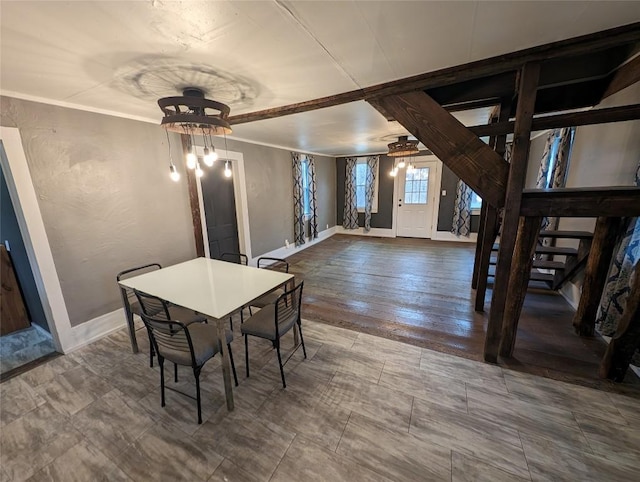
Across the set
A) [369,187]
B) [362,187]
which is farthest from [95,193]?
[362,187]

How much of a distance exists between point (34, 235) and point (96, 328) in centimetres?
106

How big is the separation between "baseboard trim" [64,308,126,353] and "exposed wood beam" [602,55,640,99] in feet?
16.0

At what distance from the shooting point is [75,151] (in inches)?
89.3

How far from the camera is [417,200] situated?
6.52 m

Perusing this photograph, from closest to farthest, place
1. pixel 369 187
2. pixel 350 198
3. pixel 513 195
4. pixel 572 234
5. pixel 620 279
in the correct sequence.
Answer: pixel 513 195, pixel 620 279, pixel 572 234, pixel 369 187, pixel 350 198

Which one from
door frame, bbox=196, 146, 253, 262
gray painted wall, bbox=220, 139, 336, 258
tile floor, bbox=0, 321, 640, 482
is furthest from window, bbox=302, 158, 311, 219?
tile floor, bbox=0, 321, 640, 482

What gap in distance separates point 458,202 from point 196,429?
6.35 meters

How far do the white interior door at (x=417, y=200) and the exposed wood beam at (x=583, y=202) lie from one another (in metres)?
4.73

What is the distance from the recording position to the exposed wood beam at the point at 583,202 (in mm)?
1597

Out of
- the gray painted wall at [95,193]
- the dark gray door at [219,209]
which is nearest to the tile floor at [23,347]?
the gray painted wall at [95,193]

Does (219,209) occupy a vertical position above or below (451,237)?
above

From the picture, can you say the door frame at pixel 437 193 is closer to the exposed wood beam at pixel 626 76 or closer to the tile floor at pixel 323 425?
the exposed wood beam at pixel 626 76

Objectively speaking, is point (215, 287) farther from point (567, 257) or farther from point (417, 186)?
point (417, 186)

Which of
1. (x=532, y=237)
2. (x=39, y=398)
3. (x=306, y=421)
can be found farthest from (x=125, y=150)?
(x=532, y=237)
